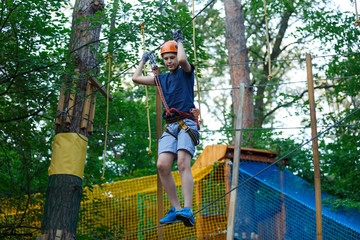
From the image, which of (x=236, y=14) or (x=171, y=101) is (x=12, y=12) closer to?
(x=171, y=101)

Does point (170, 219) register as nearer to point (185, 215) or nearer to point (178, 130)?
point (185, 215)

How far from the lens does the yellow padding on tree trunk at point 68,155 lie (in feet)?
20.6

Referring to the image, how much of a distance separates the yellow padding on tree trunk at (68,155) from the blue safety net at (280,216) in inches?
109

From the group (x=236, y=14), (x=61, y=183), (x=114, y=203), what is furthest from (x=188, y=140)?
(x=236, y=14)

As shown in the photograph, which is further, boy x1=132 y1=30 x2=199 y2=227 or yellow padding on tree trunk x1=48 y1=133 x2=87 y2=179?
yellow padding on tree trunk x1=48 y1=133 x2=87 y2=179

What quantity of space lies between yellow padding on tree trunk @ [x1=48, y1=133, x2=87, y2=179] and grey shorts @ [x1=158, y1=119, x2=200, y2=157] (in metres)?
2.26

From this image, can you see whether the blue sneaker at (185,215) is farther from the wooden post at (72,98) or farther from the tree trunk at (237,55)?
the tree trunk at (237,55)

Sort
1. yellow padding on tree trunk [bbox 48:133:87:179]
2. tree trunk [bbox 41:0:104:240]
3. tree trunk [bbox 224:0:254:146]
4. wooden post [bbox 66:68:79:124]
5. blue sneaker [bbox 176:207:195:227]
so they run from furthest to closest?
tree trunk [bbox 224:0:254:146]
wooden post [bbox 66:68:79:124]
yellow padding on tree trunk [bbox 48:133:87:179]
tree trunk [bbox 41:0:104:240]
blue sneaker [bbox 176:207:195:227]

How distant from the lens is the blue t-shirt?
4.50m

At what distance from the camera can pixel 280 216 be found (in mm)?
7770

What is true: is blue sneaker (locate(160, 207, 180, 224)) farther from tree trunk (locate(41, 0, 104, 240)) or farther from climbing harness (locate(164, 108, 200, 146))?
tree trunk (locate(41, 0, 104, 240))

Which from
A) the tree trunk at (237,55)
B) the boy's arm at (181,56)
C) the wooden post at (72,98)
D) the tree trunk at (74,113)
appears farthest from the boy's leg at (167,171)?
the tree trunk at (237,55)

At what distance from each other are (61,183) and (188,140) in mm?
2563

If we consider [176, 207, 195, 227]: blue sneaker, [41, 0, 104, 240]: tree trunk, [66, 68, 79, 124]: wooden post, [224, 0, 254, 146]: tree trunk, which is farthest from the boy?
[224, 0, 254, 146]: tree trunk
